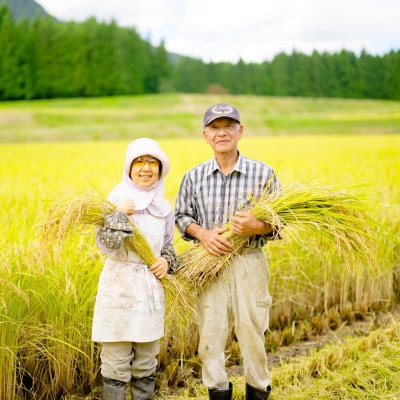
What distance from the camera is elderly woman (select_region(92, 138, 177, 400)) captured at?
7.48 ft

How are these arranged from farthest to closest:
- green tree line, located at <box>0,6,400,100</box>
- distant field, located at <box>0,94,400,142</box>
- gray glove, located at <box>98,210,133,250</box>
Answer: green tree line, located at <box>0,6,400,100</box>, distant field, located at <box>0,94,400,142</box>, gray glove, located at <box>98,210,133,250</box>

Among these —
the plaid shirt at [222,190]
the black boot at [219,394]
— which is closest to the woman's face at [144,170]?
the plaid shirt at [222,190]

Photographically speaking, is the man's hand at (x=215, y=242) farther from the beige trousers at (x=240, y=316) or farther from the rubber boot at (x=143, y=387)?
the rubber boot at (x=143, y=387)

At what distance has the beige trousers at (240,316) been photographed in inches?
95.6

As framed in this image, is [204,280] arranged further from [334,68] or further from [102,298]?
[334,68]

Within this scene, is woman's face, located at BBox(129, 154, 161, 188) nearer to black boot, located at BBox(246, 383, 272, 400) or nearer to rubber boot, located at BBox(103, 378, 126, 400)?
rubber boot, located at BBox(103, 378, 126, 400)

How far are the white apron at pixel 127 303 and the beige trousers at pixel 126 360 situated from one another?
0.10 m

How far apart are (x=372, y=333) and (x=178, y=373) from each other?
4.49 ft

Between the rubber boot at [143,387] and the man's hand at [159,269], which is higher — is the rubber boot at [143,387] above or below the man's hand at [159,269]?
below

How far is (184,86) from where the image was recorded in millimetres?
62125

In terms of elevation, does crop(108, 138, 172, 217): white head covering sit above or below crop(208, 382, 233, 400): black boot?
above

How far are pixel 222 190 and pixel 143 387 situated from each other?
1045 millimetres

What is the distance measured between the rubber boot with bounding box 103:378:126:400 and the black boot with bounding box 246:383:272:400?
640 millimetres

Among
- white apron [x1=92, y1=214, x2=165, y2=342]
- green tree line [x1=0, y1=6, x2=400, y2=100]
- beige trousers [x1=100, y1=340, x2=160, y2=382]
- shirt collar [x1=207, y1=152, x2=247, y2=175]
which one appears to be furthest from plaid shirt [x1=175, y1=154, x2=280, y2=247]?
green tree line [x1=0, y1=6, x2=400, y2=100]
